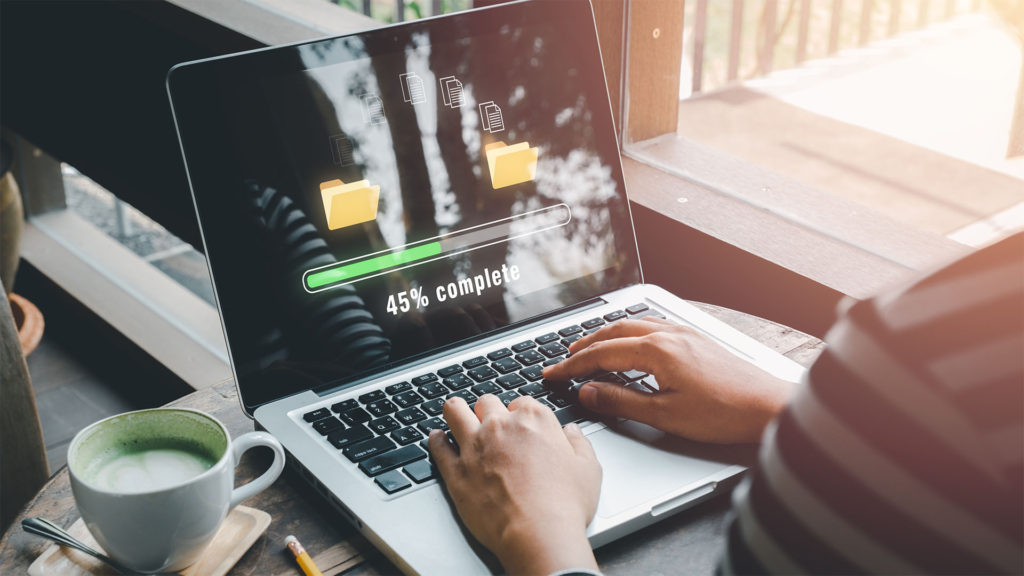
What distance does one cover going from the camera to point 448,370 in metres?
0.77

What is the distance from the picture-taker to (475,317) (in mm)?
828

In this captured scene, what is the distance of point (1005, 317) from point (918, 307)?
27mm

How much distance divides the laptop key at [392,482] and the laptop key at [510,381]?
5.5 inches

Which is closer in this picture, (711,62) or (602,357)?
(602,357)

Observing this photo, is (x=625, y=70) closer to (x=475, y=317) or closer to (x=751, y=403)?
(x=475, y=317)

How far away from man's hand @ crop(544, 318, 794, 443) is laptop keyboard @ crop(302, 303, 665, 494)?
0.02 m

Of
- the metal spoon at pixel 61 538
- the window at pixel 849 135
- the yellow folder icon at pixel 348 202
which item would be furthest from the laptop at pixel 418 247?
the window at pixel 849 135

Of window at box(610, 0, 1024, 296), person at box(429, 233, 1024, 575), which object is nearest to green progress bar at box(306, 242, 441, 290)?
window at box(610, 0, 1024, 296)

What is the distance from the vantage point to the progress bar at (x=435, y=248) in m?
0.76

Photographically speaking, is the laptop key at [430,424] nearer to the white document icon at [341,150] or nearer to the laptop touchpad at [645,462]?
the laptop touchpad at [645,462]

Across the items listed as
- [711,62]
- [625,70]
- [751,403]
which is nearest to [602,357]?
[751,403]

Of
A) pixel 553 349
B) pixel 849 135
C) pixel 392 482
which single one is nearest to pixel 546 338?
pixel 553 349

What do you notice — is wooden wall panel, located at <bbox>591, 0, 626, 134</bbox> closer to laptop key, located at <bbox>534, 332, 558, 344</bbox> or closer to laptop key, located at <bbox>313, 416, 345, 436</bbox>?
laptop key, located at <bbox>534, 332, 558, 344</bbox>

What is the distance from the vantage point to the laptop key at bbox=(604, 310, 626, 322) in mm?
849
